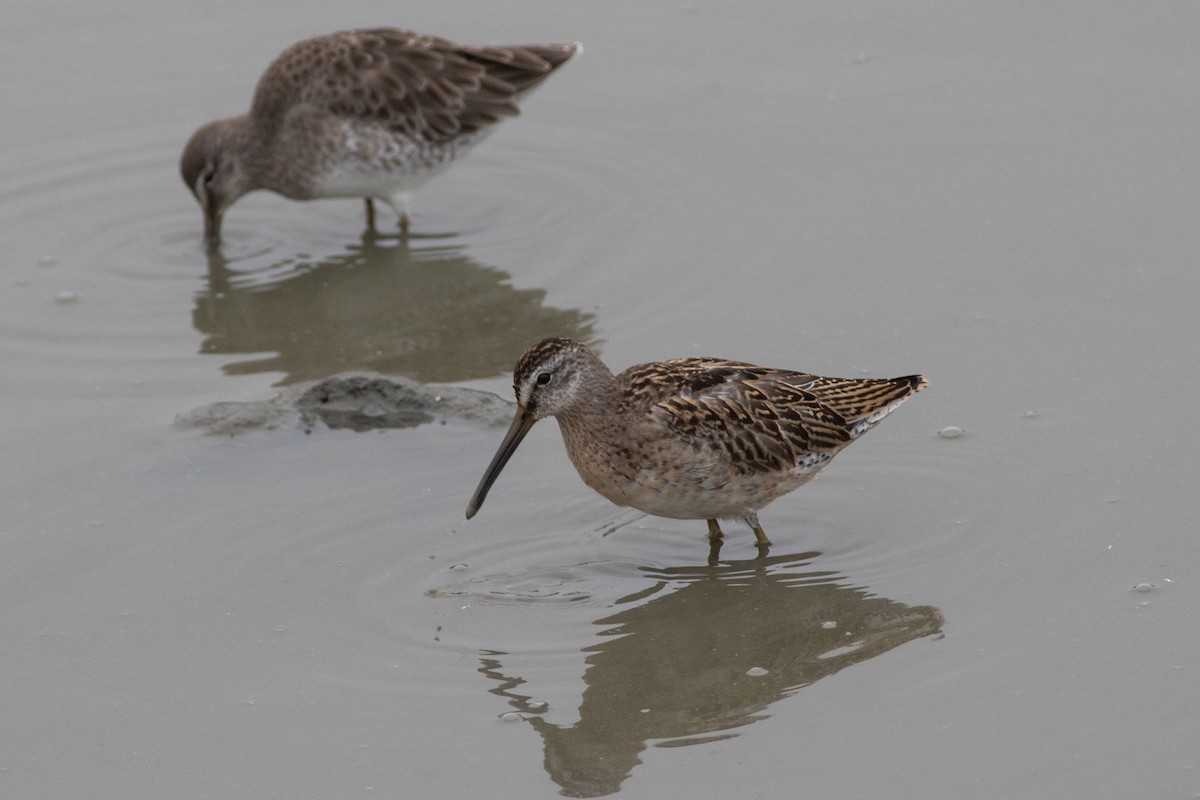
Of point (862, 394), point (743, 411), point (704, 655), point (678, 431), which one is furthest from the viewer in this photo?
point (862, 394)

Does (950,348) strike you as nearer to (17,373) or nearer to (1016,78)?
(1016,78)

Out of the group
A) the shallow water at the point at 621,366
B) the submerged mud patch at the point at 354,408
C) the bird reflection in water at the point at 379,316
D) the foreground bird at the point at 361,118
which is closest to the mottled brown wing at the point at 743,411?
the shallow water at the point at 621,366

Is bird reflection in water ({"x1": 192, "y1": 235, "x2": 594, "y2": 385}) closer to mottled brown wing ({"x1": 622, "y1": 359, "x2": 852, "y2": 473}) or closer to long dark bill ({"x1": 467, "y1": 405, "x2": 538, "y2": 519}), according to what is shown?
long dark bill ({"x1": 467, "y1": 405, "x2": 538, "y2": 519})

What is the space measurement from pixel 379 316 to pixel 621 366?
1415mm

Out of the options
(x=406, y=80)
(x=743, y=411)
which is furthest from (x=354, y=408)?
(x=406, y=80)

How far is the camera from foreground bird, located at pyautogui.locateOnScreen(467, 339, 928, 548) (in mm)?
5980

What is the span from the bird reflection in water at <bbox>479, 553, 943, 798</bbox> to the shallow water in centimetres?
2

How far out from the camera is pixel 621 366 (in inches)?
293

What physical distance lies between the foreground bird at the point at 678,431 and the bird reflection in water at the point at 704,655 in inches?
11.1

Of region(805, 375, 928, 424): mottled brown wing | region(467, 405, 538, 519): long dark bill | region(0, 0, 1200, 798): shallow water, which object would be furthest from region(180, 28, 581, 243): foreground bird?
region(805, 375, 928, 424): mottled brown wing

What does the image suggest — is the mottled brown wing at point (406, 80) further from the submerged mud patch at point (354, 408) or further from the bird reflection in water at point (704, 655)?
the bird reflection in water at point (704, 655)

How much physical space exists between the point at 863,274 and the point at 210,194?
335 cm

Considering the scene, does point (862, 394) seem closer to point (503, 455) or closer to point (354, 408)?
point (503, 455)

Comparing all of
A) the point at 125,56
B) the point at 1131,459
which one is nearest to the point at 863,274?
the point at 1131,459
